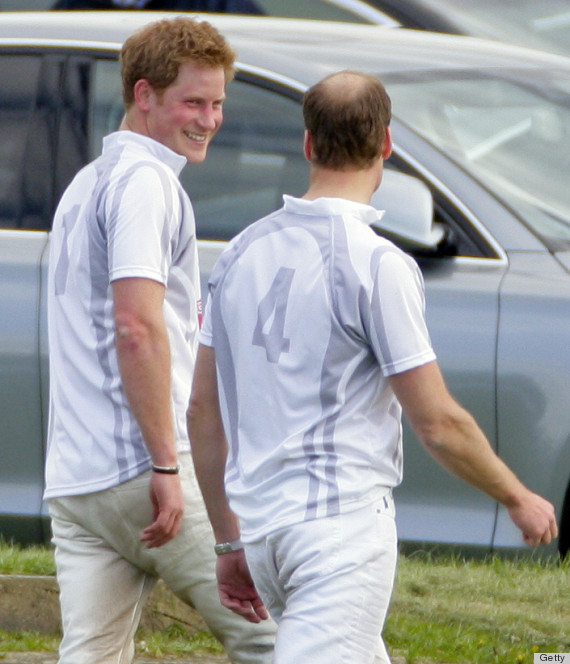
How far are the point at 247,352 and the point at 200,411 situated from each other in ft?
0.82

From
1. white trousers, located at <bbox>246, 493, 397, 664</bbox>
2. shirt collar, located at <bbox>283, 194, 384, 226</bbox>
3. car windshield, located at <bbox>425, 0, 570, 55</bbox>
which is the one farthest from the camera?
car windshield, located at <bbox>425, 0, 570, 55</bbox>

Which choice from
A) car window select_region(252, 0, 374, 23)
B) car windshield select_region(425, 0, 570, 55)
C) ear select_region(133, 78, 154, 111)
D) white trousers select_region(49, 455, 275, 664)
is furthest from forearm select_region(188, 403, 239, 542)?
car window select_region(252, 0, 374, 23)

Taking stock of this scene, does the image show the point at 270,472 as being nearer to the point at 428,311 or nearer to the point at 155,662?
the point at 155,662

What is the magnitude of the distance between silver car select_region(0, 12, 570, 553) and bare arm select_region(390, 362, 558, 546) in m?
2.05

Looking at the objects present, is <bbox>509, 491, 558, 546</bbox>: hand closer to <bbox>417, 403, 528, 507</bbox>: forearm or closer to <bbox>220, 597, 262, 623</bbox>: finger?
<bbox>417, 403, 528, 507</bbox>: forearm

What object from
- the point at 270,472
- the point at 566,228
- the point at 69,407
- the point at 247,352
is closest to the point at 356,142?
the point at 247,352

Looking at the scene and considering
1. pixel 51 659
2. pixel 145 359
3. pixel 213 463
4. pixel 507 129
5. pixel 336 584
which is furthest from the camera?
Result: pixel 507 129

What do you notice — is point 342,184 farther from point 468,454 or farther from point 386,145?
point 468,454

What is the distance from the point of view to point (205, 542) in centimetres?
342

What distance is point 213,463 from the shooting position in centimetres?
315

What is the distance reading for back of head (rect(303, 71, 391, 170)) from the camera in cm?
292

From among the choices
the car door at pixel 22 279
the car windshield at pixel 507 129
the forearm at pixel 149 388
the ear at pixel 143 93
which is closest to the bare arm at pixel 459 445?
the forearm at pixel 149 388

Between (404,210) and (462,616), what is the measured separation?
1.24m

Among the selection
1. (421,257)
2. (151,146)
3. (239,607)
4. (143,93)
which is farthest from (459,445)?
(421,257)
